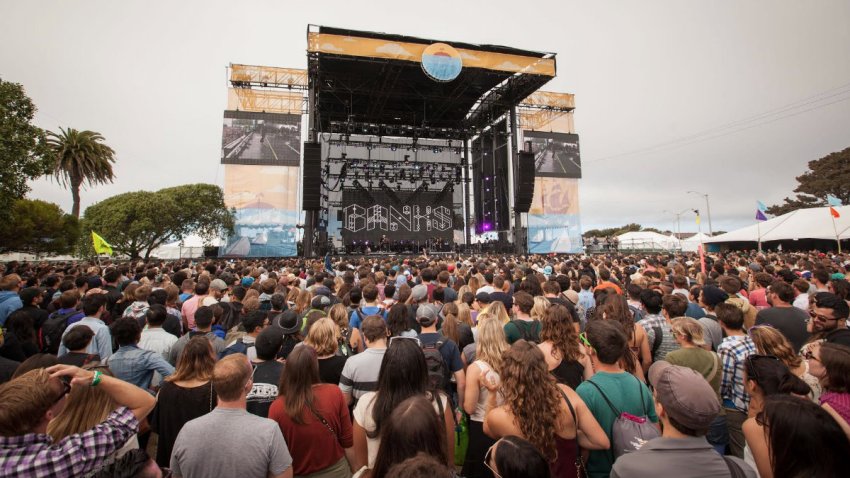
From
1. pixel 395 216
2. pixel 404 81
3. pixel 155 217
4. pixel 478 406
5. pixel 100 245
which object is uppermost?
pixel 404 81

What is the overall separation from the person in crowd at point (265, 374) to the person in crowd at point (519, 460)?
194 centimetres

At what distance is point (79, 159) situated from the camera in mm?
26016

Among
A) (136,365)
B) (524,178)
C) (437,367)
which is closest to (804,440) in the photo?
(437,367)

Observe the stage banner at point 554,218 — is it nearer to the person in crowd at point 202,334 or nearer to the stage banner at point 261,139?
the stage banner at point 261,139

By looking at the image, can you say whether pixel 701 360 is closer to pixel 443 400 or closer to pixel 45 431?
pixel 443 400

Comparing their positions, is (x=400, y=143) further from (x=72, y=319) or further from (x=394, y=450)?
(x=394, y=450)

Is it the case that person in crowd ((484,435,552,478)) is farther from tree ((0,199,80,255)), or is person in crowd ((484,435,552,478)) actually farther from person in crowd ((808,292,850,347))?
tree ((0,199,80,255))

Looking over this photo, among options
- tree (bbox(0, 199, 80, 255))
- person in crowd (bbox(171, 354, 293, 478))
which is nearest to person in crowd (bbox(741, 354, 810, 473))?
person in crowd (bbox(171, 354, 293, 478))

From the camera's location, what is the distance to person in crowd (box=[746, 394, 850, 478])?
1369 millimetres

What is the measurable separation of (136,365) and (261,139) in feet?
81.9

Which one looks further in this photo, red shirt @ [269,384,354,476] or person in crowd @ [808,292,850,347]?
person in crowd @ [808,292,850,347]

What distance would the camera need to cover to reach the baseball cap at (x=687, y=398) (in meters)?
1.47

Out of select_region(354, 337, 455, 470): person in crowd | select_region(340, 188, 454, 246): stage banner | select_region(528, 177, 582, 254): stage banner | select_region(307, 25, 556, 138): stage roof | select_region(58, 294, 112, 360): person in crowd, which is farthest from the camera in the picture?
select_region(528, 177, 582, 254): stage banner

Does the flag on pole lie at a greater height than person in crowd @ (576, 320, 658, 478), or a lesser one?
greater
